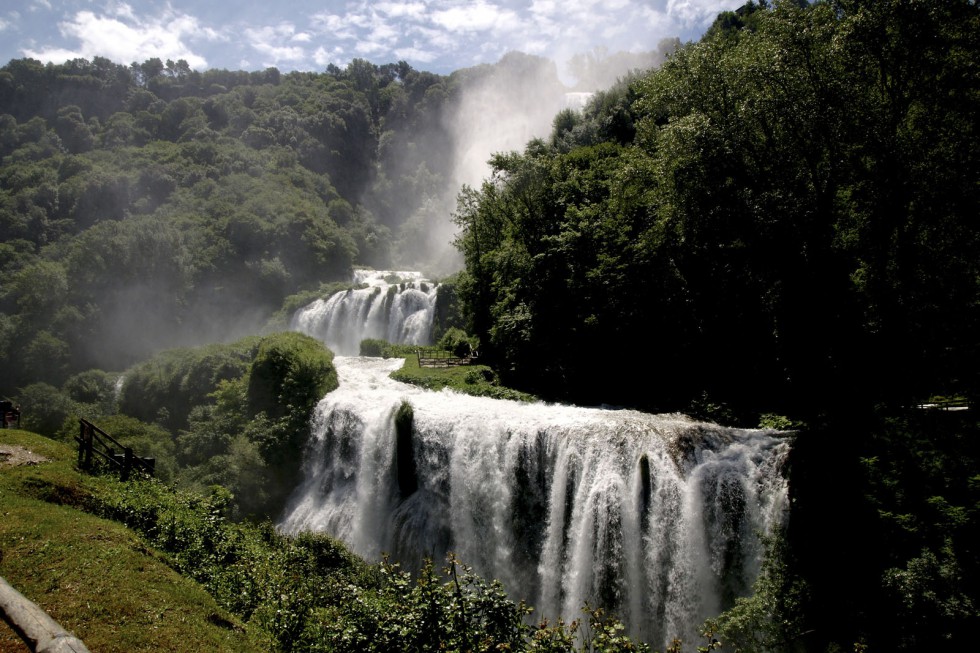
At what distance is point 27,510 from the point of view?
39.6 ft

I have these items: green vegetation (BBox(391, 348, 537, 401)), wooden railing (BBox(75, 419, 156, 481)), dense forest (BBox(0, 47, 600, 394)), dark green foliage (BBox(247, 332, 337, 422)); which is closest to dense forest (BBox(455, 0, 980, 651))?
green vegetation (BBox(391, 348, 537, 401))

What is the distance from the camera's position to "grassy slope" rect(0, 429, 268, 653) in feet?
29.2

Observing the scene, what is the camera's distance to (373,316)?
168 ft

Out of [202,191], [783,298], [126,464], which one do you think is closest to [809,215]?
[783,298]

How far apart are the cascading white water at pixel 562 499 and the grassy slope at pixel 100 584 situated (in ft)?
31.8

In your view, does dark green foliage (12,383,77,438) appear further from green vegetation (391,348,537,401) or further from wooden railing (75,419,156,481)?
wooden railing (75,419,156,481)

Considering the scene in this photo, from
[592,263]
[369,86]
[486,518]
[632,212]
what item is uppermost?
[369,86]

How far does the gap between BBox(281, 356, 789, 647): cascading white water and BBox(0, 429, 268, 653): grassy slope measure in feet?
31.8

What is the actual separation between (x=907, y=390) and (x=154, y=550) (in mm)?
19835

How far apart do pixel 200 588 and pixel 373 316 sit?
40593 mm

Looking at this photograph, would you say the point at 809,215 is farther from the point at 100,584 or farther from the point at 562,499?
the point at 100,584

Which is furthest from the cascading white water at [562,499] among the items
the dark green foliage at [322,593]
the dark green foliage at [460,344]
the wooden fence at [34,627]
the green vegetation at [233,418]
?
the wooden fence at [34,627]

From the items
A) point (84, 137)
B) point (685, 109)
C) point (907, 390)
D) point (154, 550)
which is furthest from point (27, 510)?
point (84, 137)

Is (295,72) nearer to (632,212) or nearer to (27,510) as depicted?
(632,212)
